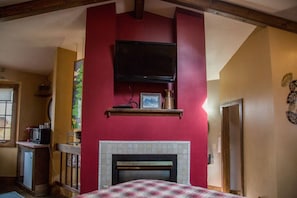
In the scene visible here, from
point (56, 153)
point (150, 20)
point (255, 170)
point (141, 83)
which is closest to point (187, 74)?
point (141, 83)

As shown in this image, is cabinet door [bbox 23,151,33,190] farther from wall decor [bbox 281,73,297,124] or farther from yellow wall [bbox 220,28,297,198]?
wall decor [bbox 281,73,297,124]

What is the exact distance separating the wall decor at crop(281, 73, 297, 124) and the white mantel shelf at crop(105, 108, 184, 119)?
1474mm

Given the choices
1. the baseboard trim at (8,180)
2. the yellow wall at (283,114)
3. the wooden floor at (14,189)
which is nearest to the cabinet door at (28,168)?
the wooden floor at (14,189)

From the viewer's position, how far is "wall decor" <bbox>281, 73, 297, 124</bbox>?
3.64 meters

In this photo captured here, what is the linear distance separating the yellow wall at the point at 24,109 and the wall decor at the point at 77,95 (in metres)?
1.74

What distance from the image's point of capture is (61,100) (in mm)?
4902

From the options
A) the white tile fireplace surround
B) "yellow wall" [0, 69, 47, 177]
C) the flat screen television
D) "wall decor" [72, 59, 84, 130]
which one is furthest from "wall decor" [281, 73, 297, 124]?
"yellow wall" [0, 69, 47, 177]

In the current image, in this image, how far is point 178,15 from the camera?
392 cm

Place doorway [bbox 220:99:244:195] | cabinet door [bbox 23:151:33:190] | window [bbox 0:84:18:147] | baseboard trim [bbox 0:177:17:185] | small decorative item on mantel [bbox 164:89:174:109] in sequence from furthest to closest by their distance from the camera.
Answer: window [bbox 0:84:18:147], baseboard trim [bbox 0:177:17:185], doorway [bbox 220:99:244:195], cabinet door [bbox 23:151:33:190], small decorative item on mantel [bbox 164:89:174:109]

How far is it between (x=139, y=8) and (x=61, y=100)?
2281mm

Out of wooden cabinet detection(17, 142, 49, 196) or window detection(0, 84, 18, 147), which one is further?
window detection(0, 84, 18, 147)

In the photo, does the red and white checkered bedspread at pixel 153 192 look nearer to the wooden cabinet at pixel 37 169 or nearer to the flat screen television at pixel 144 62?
the flat screen television at pixel 144 62

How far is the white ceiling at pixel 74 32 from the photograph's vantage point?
11.7ft

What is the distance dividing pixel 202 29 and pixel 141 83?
1.23 metres
